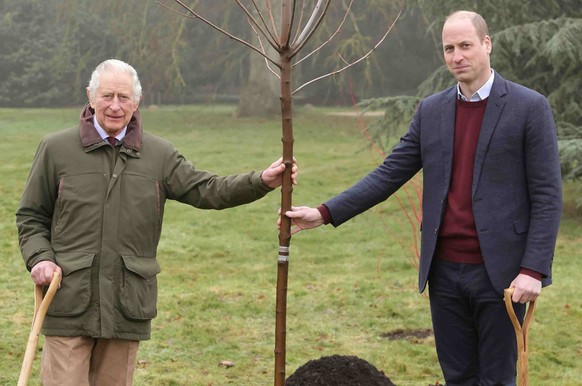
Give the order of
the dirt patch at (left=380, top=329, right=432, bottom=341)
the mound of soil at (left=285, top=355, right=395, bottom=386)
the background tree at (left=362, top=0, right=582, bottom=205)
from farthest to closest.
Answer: the background tree at (left=362, top=0, right=582, bottom=205)
the dirt patch at (left=380, top=329, right=432, bottom=341)
the mound of soil at (left=285, top=355, right=395, bottom=386)

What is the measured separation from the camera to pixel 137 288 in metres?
4.04

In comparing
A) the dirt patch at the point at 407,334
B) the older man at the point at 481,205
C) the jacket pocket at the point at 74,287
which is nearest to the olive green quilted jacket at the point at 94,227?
the jacket pocket at the point at 74,287

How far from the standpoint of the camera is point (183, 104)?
38.8m

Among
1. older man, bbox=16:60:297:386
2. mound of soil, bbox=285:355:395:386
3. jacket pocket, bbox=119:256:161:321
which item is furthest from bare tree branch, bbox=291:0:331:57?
mound of soil, bbox=285:355:395:386

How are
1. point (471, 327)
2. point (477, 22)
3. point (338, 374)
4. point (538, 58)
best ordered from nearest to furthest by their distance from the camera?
point (477, 22) < point (471, 327) < point (338, 374) < point (538, 58)

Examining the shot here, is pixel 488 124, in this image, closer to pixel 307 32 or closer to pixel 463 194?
pixel 463 194

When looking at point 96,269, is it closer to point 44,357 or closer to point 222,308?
point 44,357

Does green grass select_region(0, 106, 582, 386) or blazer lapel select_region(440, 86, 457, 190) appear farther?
green grass select_region(0, 106, 582, 386)

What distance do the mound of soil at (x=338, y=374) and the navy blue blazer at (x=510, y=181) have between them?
142cm

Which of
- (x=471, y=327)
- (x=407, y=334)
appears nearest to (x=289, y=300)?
(x=407, y=334)

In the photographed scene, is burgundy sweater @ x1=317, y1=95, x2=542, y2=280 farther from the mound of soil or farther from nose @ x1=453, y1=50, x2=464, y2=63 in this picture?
the mound of soil

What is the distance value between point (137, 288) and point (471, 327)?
1.31 m

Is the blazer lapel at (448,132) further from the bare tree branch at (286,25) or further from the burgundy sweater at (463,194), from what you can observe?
the bare tree branch at (286,25)

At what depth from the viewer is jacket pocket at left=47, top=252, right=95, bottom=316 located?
13.0 ft
